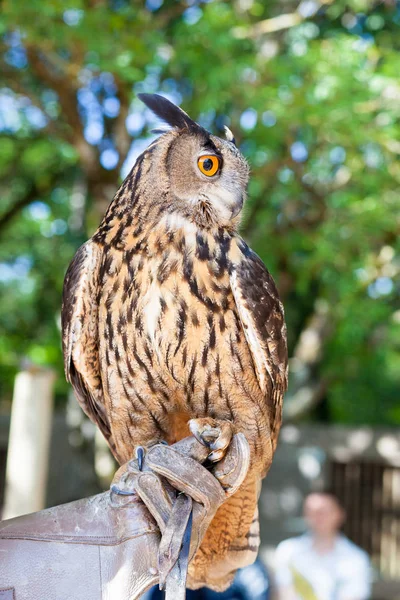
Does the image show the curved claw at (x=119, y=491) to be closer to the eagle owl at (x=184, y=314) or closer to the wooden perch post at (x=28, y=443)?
the eagle owl at (x=184, y=314)

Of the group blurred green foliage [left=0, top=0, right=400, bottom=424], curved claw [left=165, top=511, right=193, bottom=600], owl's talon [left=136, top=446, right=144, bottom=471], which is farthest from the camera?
blurred green foliage [left=0, top=0, right=400, bottom=424]

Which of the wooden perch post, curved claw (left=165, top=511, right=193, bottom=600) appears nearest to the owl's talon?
curved claw (left=165, top=511, right=193, bottom=600)

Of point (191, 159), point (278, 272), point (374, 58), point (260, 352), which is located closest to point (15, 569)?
point (260, 352)

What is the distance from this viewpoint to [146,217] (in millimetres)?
2262

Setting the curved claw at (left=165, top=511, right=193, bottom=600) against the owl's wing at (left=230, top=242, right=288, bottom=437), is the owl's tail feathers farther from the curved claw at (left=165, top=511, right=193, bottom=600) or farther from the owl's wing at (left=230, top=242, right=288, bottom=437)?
the owl's wing at (left=230, top=242, right=288, bottom=437)

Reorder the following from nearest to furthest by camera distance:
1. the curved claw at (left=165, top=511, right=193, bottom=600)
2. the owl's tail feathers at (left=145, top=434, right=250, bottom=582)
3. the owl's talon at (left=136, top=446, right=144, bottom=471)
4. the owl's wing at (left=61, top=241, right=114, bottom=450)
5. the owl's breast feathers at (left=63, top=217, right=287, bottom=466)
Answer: the curved claw at (left=165, top=511, right=193, bottom=600)
the owl's tail feathers at (left=145, top=434, right=250, bottom=582)
the owl's talon at (left=136, top=446, right=144, bottom=471)
the owl's breast feathers at (left=63, top=217, right=287, bottom=466)
the owl's wing at (left=61, top=241, right=114, bottom=450)

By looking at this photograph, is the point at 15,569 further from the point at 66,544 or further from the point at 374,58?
the point at 374,58

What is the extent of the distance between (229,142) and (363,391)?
13538 mm

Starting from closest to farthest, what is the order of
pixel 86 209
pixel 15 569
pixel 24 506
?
pixel 15 569 < pixel 24 506 < pixel 86 209

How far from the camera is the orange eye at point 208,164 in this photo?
229 centimetres

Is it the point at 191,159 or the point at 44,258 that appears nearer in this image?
the point at 191,159

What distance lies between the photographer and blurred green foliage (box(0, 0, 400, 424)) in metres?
5.71

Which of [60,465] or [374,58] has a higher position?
[374,58]

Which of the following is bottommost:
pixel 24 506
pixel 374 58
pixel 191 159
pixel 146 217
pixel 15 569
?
pixel 15 569
